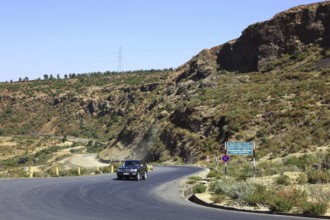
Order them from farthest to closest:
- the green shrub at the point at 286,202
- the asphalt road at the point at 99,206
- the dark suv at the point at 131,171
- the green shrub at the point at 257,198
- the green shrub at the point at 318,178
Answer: the dark suv at the point at 131,171 < the green shrub at the point at 318,178 < the green shrub at the point at 257,198 < the green shrub at the point at 286,202 < the asphalt road at the point at 99,206

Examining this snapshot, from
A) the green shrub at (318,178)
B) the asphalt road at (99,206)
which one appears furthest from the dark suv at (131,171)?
the green shrub at (318,178)

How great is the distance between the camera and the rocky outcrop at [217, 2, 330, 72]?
8400cm

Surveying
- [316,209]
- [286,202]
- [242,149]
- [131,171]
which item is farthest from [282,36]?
[316,209]

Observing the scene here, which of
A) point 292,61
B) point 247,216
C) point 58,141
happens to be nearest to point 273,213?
point 247,216

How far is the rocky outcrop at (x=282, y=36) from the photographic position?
276ft

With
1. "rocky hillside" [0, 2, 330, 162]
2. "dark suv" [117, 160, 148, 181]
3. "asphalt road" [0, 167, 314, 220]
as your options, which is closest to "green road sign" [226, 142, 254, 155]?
"asphalt road" [0, 167, 314, 220]

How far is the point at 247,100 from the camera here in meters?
71.3

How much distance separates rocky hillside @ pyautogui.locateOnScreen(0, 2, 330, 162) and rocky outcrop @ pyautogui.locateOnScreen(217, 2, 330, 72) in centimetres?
17

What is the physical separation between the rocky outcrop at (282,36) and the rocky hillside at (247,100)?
172 mm

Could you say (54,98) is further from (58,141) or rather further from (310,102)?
(310,102)

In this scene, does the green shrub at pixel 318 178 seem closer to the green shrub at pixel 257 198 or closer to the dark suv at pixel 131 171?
the green shrub at pixel 257 198

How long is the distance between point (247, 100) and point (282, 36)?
21645 millimetres

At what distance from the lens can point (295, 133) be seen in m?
51.8

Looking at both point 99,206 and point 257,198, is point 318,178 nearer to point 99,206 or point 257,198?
point 257,198
